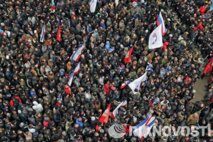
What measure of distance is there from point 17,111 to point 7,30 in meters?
4.98

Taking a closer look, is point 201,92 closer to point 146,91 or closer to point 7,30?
point 146,91

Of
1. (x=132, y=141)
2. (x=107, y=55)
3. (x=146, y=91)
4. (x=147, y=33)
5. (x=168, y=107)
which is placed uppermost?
(x=147, y=33)

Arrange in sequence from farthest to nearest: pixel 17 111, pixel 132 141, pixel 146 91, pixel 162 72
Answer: pixel 162 72, pixel 146 91, pixel 17 111, pixel 132 141

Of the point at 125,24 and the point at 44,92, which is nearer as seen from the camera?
the point at 44,92

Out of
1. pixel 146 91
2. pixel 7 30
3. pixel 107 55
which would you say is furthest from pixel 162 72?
pixel 7 30

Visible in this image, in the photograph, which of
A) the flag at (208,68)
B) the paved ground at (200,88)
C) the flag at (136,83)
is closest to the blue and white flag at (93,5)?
the flag at (136,83)

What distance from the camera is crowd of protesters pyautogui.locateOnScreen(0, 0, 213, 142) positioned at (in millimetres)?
9258

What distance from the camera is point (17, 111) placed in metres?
9.50
